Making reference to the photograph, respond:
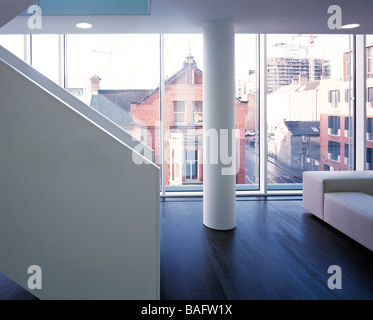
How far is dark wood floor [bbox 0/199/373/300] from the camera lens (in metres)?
2.80

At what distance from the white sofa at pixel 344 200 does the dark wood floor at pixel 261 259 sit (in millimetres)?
152

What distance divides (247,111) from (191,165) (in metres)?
1.36

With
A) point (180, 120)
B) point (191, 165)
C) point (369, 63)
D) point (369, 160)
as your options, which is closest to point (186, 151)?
point (191, 165)

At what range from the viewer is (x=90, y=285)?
7.45ft

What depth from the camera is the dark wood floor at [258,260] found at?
280cm

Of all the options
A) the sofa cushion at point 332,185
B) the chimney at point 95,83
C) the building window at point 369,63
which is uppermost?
the building window at point 369,63

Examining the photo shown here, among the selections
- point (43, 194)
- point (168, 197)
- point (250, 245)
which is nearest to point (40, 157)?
point (43, 194)

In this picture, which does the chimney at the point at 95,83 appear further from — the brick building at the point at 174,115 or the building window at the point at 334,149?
the building window at the point at 334,149

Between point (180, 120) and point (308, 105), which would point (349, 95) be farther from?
point (180, 120)

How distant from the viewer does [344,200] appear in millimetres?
4141

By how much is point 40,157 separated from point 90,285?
856mm

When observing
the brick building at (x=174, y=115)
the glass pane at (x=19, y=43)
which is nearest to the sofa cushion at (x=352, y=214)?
the brick building at (x=174, y=115)
